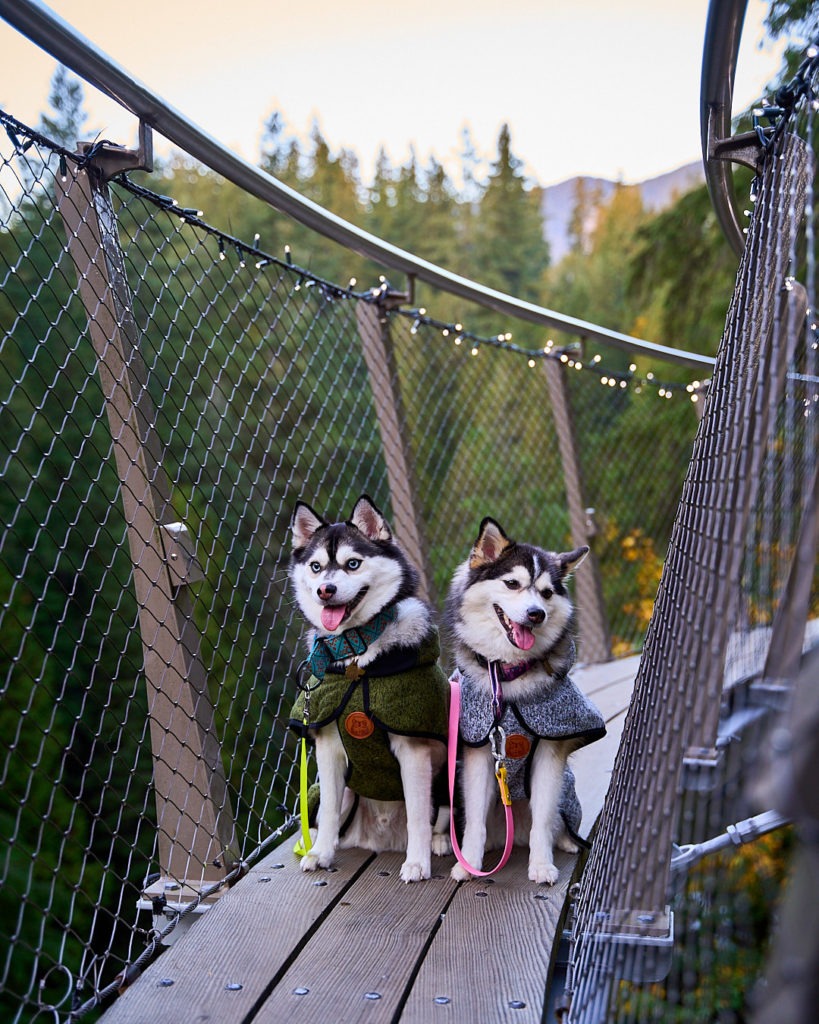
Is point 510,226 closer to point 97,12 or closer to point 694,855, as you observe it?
point 97,12

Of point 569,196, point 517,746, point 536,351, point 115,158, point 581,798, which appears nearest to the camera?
point 115,158

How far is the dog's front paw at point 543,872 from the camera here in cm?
182

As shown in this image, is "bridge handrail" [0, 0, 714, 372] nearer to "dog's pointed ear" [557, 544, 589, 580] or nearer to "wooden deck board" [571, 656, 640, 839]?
"dog's pointed ear" [557, 544, 589, 580]

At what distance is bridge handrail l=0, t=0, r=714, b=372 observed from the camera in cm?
143

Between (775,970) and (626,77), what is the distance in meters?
27.7

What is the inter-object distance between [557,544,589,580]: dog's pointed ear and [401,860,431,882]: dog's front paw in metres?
0.69

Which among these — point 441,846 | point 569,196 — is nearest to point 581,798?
point 441,846

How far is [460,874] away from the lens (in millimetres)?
1848

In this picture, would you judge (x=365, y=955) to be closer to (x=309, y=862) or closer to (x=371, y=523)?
(x=309, y=862)

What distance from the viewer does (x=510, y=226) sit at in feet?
98.9

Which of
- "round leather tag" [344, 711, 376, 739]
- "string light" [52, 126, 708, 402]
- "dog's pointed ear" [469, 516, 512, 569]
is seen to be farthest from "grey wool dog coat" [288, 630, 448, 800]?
"string light" [52, 126, 708, 402]

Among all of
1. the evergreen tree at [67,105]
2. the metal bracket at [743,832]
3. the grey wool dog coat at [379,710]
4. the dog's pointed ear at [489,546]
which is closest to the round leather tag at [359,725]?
the grey wool dog coat at [379,710]

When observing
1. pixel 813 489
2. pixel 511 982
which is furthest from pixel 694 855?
pixel 813 489

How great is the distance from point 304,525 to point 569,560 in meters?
0.60
